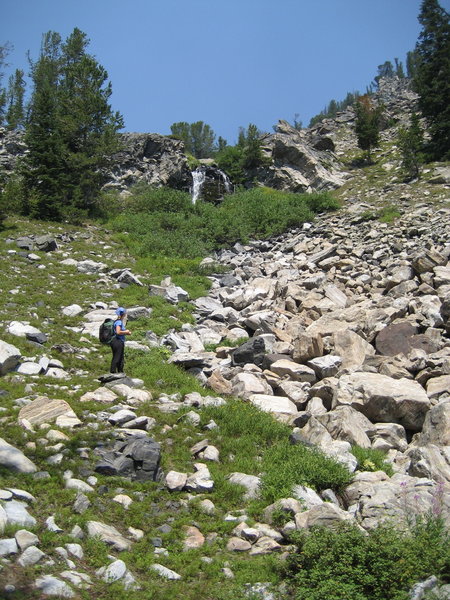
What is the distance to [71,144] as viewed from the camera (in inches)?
1244

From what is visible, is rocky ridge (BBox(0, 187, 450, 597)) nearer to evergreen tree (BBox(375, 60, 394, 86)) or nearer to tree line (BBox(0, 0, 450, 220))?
tree line (BBox(0, 0, 450, 220))

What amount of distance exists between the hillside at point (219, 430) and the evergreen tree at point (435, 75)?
2577 centimetres

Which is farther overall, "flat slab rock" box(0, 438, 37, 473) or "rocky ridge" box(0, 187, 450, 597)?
"flat slab rock" box(0, 438, 37, 473)

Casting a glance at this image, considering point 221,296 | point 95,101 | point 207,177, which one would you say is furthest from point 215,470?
point 207,177

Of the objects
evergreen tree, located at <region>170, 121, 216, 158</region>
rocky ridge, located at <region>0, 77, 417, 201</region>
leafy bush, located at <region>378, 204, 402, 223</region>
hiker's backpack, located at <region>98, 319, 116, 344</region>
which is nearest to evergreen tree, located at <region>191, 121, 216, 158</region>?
evergreen tree, located at <region>170, 121, 216, 158</region>

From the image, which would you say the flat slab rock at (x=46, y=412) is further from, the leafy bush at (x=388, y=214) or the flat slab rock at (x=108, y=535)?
the leafy bush at (x=388, y=214)

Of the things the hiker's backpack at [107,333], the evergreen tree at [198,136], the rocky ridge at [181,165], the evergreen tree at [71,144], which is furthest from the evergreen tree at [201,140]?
the hiker's backpack at [107,333]

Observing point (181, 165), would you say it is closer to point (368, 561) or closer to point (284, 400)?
point (284, 400)

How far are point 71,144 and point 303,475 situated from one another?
99.8 feet

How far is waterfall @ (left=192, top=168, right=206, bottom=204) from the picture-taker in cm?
4168

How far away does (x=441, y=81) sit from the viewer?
137 ft

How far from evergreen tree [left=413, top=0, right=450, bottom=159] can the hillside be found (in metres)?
25.8

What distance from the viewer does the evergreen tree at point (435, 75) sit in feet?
128

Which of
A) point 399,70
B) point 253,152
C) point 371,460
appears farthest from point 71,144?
point 399,70
